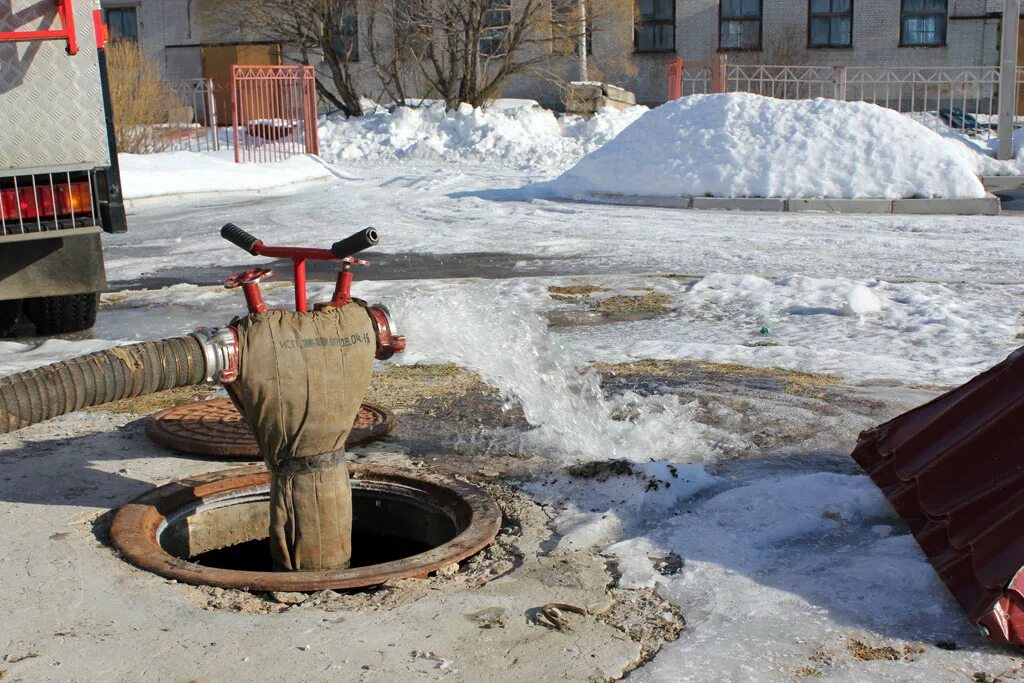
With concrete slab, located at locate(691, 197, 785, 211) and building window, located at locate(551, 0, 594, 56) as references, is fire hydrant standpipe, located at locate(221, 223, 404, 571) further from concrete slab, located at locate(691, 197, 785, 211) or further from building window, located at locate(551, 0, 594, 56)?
building window, located at locate(551, 0, 594, 56)

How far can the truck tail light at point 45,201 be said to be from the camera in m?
6.44

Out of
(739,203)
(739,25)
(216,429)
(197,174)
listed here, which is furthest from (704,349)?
(739,25)

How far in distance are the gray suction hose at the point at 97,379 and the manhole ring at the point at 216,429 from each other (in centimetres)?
122

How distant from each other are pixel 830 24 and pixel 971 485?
1326 inches

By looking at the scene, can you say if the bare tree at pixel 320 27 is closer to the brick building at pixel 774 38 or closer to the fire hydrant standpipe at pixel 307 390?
the brick building at pixel 774 38

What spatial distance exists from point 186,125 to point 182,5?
14.1 m

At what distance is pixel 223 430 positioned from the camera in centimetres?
503

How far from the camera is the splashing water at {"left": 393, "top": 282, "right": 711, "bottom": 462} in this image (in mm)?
4887

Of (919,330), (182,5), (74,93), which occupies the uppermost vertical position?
(182,5)

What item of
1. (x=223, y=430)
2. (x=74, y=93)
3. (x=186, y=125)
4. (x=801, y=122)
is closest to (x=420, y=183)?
(x=801, y=122)

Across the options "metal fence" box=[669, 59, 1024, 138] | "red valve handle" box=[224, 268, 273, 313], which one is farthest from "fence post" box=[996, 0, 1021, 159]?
"red valve handle" box=[224, 268, 273, 313]

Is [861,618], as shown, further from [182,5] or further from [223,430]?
[182,5]

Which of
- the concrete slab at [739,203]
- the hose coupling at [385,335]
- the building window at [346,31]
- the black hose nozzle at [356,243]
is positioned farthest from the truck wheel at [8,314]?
the building window at [346,31]

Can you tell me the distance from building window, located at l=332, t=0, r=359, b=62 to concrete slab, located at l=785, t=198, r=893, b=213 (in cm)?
1759
